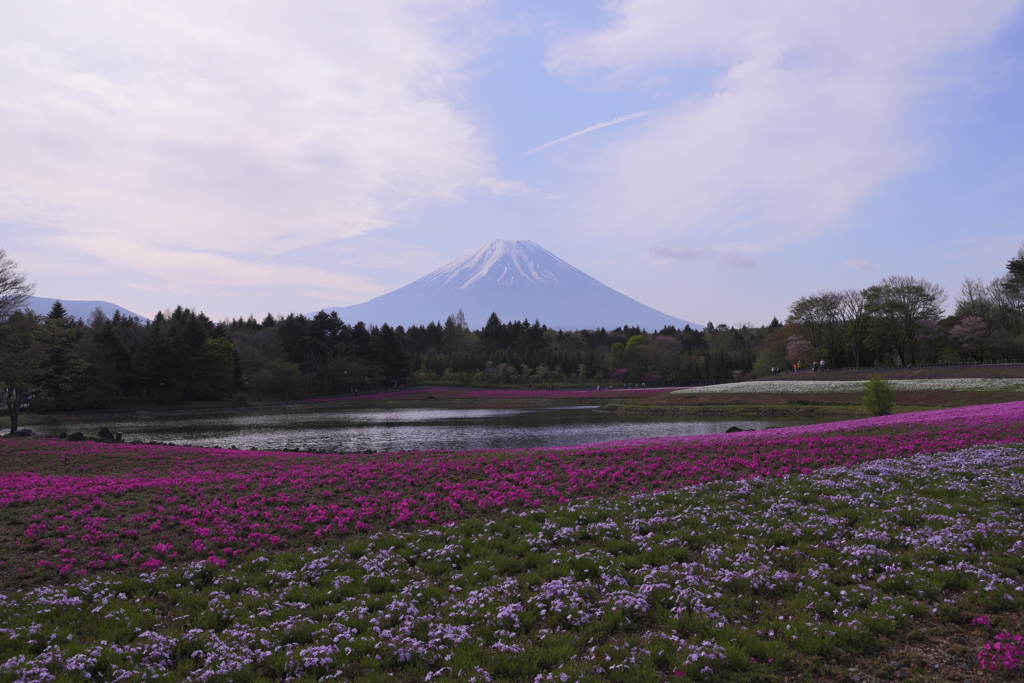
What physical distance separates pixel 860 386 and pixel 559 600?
6156cm

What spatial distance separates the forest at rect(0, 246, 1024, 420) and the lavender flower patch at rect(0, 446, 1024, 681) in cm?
3587

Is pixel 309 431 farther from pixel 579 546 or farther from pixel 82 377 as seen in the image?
pixel 82 377

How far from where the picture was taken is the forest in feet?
204

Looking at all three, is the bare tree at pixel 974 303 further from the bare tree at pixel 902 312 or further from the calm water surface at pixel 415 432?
the calm water surface at pixel 415 432

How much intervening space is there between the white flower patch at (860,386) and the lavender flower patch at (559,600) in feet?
158

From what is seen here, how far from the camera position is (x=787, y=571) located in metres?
7.84

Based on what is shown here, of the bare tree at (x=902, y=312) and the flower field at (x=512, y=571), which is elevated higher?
the bare tree at (x=902, y=312)

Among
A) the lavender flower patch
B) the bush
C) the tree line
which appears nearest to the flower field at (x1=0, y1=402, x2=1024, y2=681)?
the lavender flower patch

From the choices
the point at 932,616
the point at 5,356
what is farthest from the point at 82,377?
the point at 932,616

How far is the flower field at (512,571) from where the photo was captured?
5.86 m

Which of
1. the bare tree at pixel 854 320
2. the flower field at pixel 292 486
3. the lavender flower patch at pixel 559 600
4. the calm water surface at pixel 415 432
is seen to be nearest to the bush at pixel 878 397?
the calm water surface at pixel 415 432

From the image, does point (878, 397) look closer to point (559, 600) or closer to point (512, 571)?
point (512, 571)

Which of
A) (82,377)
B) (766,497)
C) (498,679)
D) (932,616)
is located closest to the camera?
(498,679)

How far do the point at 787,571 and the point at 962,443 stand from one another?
14.3 metres
